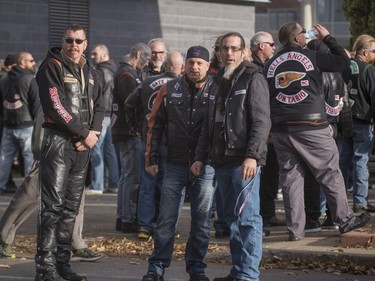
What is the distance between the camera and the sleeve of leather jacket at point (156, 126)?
8.87 meters

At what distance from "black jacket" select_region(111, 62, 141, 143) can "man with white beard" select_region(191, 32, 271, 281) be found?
138 inches

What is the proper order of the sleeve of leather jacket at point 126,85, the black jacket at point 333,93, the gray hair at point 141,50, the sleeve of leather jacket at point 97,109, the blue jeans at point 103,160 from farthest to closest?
the blue jeans at point 103,160 < the gray hair at point 141,50 < the sleeve of leather jacket at point 126,85 < the black jacket at point 333,93 < the sleeve of leather jacket at point 97,109

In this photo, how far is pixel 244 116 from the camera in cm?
820

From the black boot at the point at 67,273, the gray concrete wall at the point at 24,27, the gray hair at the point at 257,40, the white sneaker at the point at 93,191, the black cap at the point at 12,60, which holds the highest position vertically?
the gray concrete wall at the point at 24,27

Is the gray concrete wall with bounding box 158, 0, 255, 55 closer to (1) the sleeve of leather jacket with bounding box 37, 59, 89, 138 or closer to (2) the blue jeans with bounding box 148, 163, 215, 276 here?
(1) the sleeve of leather jacket with bounding box 37, 59, 89, 138

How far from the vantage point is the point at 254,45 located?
38.3 feet

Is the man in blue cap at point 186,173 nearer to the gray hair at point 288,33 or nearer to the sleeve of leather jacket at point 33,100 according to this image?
the gray hair at point 288,33

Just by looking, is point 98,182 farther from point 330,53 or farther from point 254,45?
point 330,53

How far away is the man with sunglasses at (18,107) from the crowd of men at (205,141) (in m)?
3.89

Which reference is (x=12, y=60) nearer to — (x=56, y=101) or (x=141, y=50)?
(x=141, y=50)

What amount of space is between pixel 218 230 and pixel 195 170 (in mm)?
2611

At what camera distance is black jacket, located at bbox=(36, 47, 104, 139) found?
860 centimetres

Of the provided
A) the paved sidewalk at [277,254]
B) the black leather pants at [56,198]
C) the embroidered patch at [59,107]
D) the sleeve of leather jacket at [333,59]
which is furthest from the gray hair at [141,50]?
the embroidered patch at [59,107]

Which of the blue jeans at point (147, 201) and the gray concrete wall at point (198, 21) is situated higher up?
the gray concrete wall at point (198, 21)
